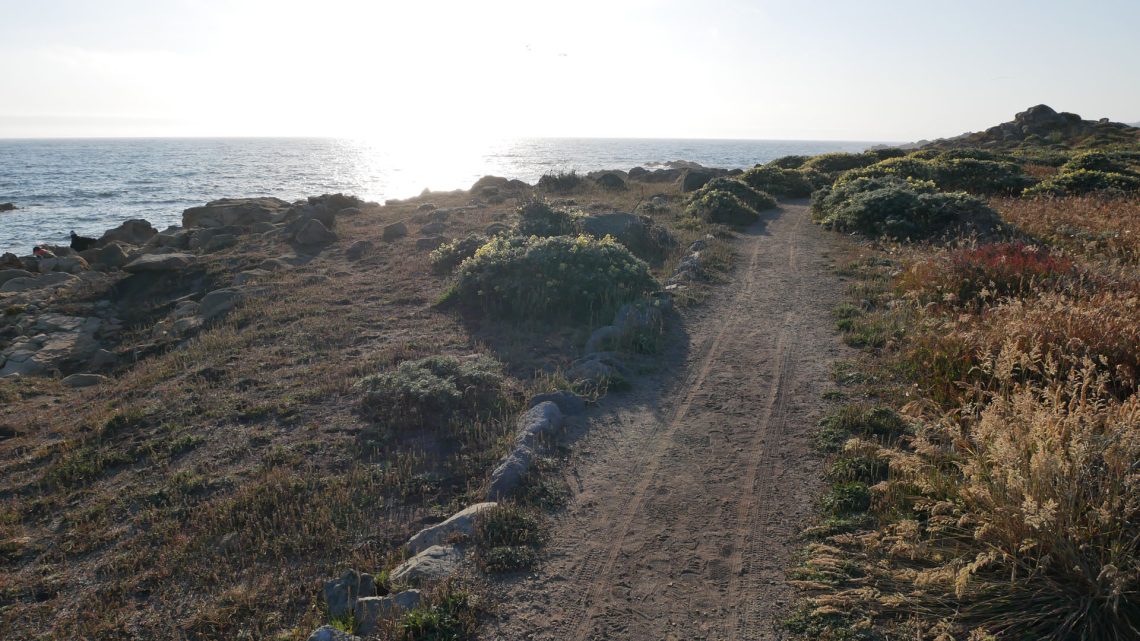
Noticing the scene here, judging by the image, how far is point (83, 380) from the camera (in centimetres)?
1199

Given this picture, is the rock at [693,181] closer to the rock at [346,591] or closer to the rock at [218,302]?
the rock at [218,302]

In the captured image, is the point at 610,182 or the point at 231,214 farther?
the point at 610,182

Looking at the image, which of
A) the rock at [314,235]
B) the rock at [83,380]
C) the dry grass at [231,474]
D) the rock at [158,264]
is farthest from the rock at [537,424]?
the rock at [158,264]

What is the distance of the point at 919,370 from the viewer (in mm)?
7734

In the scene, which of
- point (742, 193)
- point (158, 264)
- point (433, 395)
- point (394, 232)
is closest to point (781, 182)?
point (742, 193)

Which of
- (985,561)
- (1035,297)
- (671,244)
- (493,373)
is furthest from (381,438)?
(671,244)

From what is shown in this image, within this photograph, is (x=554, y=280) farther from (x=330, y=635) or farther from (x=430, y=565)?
(x=330, y=635)

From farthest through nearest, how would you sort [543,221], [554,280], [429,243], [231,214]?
[231,214] → [429,243] → [543,221] → [554,280]

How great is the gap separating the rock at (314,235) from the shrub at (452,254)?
19.8 ft

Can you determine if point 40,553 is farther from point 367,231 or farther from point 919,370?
point 367,231

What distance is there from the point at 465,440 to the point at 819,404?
412 centimetres

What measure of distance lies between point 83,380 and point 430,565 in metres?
10.5

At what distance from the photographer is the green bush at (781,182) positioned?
93.6ft

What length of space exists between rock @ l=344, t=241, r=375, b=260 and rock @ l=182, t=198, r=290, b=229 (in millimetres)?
8547
